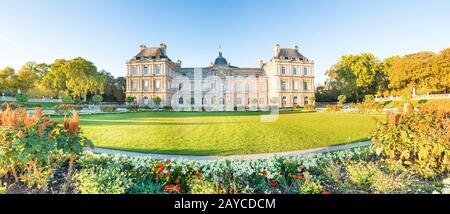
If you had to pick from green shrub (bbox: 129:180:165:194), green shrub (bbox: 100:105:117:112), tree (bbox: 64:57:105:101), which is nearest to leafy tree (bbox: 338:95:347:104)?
green shrub (bbox: 129:180:165:194)

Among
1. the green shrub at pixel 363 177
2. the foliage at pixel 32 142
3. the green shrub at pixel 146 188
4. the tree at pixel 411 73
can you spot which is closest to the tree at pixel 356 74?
the tree at pixel 411 73

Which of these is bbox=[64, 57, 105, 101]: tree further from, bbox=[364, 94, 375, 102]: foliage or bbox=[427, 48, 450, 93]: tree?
bbox=[427, 48, 450, 93]: tree

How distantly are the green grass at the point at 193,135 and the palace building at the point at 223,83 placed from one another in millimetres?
441

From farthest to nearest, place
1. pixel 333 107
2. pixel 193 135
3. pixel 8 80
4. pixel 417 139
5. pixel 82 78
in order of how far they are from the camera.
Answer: pixel 193 135
pixel 333 107
pixel 82 78
pixel 8 80
pixel 417 139

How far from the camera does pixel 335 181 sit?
207 cm

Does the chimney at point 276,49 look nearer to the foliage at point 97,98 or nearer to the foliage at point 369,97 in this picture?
the foliage at point 369,97

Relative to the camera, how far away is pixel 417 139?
2.21m

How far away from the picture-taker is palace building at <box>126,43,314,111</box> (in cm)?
287

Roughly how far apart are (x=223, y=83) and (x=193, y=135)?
1979 mm

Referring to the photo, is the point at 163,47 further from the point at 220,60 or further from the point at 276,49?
the point at 276,49

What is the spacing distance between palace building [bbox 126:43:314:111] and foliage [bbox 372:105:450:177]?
3.71ft

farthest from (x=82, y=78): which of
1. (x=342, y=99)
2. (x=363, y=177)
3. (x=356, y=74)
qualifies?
(x=342, y=99)
